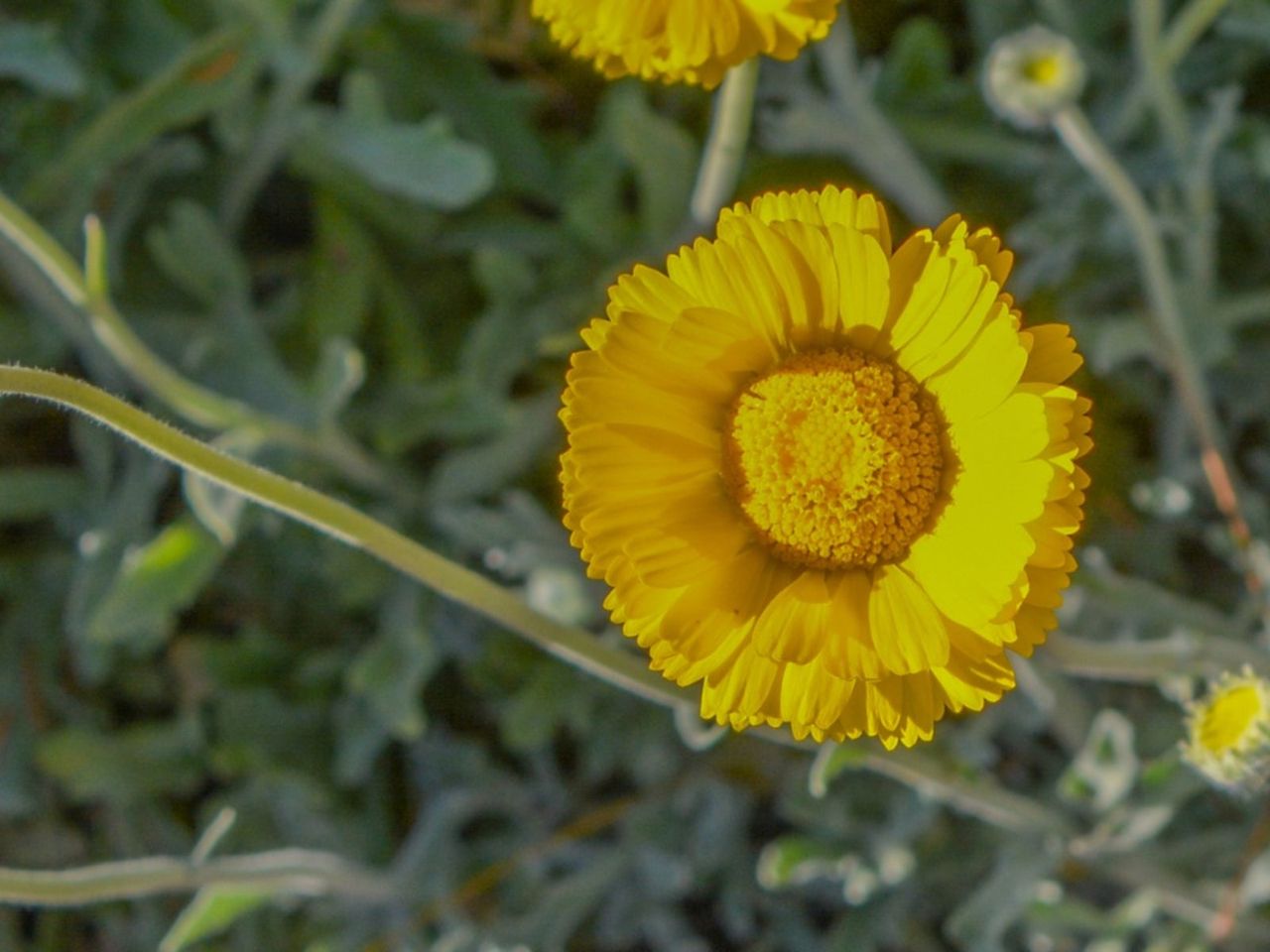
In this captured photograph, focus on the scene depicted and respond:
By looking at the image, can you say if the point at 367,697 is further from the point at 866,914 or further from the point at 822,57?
the point at 822,57

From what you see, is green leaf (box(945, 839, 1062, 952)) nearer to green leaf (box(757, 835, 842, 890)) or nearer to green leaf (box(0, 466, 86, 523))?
green leaf (box(757, 835, 842, 890))

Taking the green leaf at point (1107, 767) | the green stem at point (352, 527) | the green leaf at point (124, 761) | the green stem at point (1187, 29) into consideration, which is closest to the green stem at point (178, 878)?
the green stem at point (352, 527)

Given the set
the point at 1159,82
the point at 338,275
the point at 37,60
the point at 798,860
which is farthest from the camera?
the point at 338,275

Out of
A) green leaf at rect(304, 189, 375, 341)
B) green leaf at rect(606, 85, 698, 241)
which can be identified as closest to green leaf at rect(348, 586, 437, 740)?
green leaf at rect(304, 189, 375, 341)

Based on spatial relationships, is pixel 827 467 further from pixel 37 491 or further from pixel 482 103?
pixel 37 491

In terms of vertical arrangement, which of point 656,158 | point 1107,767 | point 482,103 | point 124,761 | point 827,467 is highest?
point 827,467

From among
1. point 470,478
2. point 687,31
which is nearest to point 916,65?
point 470,478

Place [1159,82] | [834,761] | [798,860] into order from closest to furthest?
[834,761], [798,860], [1159,82]
